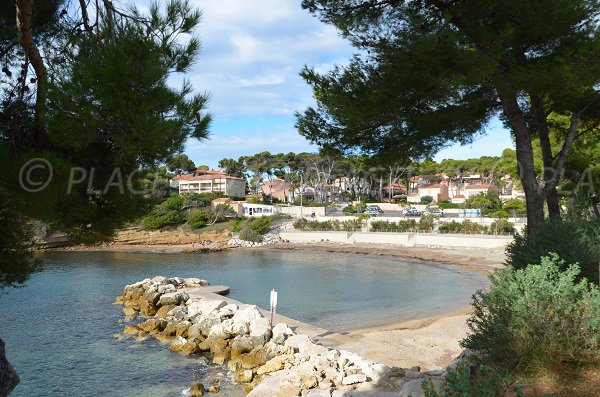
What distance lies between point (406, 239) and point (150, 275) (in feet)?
71.7

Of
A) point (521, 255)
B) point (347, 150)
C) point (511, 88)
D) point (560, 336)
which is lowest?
point (560, 336)

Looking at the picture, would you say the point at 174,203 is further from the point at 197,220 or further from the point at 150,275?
the point at 150,275

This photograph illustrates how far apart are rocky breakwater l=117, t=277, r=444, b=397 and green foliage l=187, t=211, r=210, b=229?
3488 centimetres

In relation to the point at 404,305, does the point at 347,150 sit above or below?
above

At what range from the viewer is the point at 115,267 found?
32312 millimetres

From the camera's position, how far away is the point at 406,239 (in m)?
40.3

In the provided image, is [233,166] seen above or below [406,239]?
above

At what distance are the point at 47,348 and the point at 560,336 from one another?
13.1 m

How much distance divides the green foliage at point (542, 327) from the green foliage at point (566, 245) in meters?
1.06

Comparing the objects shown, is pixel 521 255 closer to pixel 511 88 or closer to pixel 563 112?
Result: pixel 511 88

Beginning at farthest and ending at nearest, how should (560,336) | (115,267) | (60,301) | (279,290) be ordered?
(115,267) < (279,290) < (60,301) < (560,336)

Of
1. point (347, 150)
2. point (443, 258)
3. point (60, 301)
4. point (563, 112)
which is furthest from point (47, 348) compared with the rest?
point (443, 258)

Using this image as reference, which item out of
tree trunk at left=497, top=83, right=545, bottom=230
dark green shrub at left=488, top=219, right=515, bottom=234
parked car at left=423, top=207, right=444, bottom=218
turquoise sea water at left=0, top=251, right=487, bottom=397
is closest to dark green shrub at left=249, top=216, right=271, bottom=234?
turquoise sea water at left=0, top=251, right=487, bottom=397

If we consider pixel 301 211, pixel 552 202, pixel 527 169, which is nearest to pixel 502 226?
pixel 301 211
